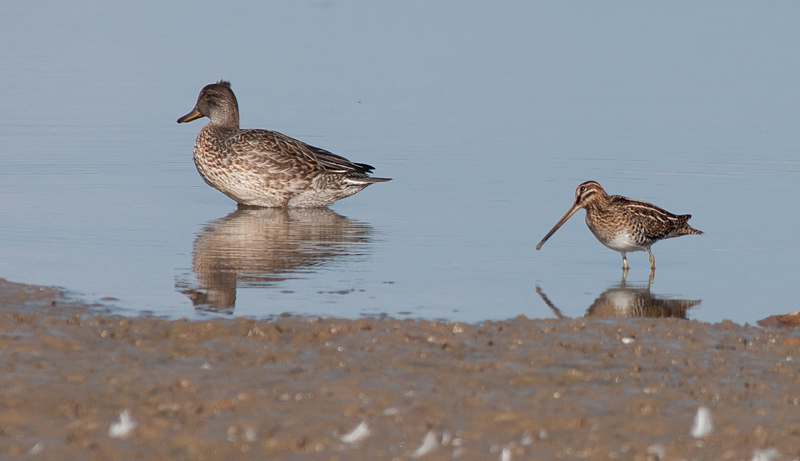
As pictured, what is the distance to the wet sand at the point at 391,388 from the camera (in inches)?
192

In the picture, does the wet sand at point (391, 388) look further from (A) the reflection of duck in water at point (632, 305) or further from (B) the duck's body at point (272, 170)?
(B) the duck's body at point (272, 170)

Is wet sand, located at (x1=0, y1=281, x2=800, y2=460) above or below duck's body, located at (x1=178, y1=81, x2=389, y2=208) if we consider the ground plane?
below

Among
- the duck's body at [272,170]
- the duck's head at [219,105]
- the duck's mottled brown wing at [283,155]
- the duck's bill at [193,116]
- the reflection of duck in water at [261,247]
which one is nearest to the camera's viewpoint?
the reflection of duck in water at [261,247]

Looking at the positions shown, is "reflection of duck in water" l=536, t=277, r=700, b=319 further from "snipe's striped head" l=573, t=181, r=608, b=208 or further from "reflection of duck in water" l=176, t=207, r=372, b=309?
"reflection of duck in water" l=176, t=207, r=372, b=309

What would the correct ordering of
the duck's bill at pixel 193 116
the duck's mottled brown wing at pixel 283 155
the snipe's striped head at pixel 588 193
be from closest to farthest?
the snipe's striped head at pixel 588 193, the duck's mottled brown wing at pixel 283 155, the duck's bill at pixel 193 116

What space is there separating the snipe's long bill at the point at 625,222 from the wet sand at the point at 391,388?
2.44 meters

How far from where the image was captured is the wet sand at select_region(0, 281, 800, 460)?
16.0 feet

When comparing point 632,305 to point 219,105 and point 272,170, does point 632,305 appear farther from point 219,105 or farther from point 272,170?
point 219,105

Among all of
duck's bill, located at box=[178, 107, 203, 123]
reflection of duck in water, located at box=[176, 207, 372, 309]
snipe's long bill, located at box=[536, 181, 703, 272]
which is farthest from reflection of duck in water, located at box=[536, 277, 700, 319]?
duck's bill, located at box=[178, 107, 203, 123]

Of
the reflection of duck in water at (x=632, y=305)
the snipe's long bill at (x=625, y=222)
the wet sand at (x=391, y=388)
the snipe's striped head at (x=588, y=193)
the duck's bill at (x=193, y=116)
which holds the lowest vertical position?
the wet sand at (x=391, y=388)

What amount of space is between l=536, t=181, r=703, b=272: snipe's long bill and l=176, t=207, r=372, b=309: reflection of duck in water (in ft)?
7.08

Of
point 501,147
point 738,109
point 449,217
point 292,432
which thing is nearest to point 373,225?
point 449,217

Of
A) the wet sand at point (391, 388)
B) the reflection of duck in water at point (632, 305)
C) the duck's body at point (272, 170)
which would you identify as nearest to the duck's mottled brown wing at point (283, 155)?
the duck's body at point (272, 170)

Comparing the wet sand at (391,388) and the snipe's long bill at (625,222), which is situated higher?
the snipe's long bill at (625,222)
